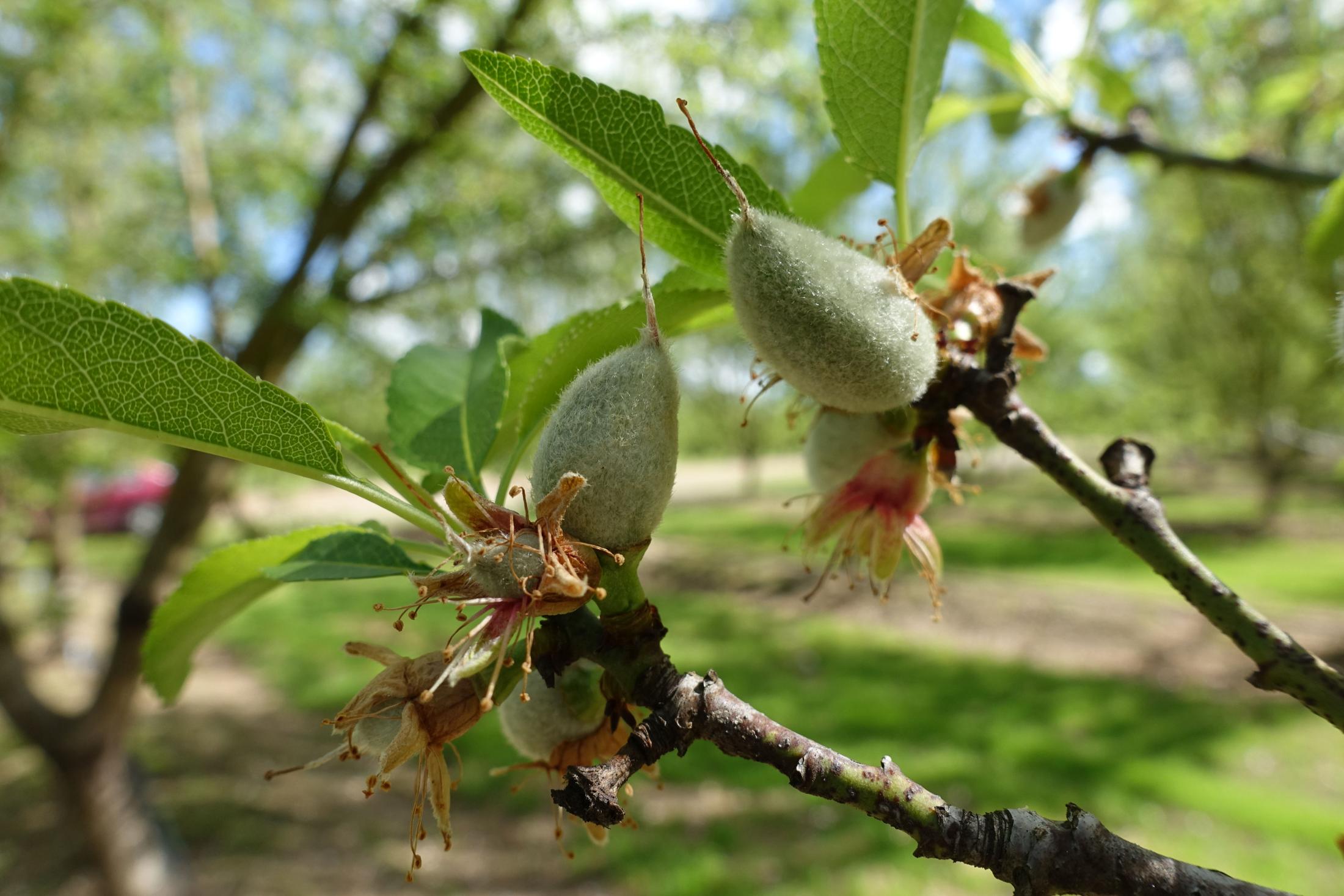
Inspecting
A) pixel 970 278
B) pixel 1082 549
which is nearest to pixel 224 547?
pixel 970 278

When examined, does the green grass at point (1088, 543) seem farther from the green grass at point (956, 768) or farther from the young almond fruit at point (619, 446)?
the young almond fruit at point (619, 446)

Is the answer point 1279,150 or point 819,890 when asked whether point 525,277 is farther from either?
point 1279,150

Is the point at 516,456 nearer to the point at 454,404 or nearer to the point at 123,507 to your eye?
the point at 454,404

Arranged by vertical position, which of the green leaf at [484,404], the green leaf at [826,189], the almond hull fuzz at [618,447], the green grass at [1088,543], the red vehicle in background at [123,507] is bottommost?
the almond hull fuzz at [618,447]

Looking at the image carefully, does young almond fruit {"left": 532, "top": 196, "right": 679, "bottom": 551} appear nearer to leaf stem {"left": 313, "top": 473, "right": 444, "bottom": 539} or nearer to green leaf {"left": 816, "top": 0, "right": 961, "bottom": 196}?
leaf stem {"left": 313, "top": 473, "right": 444, "bottom": 539}

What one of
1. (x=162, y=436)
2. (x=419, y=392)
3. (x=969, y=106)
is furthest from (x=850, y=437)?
(x=969, y=106)

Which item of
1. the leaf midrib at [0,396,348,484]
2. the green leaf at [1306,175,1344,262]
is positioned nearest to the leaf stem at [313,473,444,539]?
the leaf midrib at [0,396,348,484]

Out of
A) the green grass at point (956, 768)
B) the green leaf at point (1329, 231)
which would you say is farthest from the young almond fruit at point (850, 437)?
the green grass at point (956, 768)
